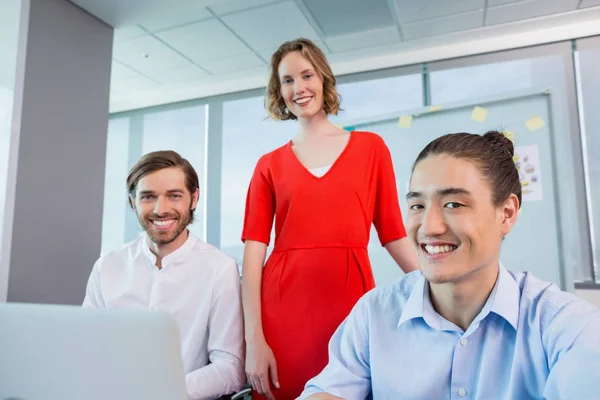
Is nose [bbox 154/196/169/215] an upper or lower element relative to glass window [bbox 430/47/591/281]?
lower

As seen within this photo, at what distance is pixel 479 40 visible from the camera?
3.51 metres

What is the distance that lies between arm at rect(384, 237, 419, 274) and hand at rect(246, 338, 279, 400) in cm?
46

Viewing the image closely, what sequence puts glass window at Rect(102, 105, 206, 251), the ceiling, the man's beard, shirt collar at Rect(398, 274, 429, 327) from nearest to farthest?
shirt collar at Rect(398, 274, 429, 327), the man's beard, the ceiling, glass window at Rect(102, 105, 206, 251)

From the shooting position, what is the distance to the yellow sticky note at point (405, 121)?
3.25 metres

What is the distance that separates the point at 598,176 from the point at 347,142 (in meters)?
2.48

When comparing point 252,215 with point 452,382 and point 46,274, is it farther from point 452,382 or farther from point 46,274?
point 46,274

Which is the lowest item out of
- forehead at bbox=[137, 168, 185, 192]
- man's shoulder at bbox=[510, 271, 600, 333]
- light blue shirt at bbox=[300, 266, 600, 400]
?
light blue shirt at bbox=[300, 266, 600, 400]

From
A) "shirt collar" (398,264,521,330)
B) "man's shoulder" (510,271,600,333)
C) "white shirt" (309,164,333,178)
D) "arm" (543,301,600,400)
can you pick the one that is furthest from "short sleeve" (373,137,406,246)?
"arm" (543,301,600,400)

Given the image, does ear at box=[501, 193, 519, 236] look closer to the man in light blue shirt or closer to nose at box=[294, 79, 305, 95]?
the man in light blue shirt

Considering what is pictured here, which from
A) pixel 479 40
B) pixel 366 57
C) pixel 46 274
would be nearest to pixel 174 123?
pixel 366 57

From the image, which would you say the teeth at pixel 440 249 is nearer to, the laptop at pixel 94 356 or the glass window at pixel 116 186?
the laptop at pixel 94 356

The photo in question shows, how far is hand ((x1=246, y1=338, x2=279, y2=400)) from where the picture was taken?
4.23ft

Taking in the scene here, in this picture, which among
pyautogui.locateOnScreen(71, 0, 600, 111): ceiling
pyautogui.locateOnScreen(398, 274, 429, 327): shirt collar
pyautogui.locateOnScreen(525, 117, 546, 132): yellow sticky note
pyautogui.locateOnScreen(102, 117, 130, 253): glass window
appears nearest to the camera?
pyautogui.locateOnScreen(398, 274, 429, 327): shirt collar

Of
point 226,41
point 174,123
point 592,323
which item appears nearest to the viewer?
point 592,323
